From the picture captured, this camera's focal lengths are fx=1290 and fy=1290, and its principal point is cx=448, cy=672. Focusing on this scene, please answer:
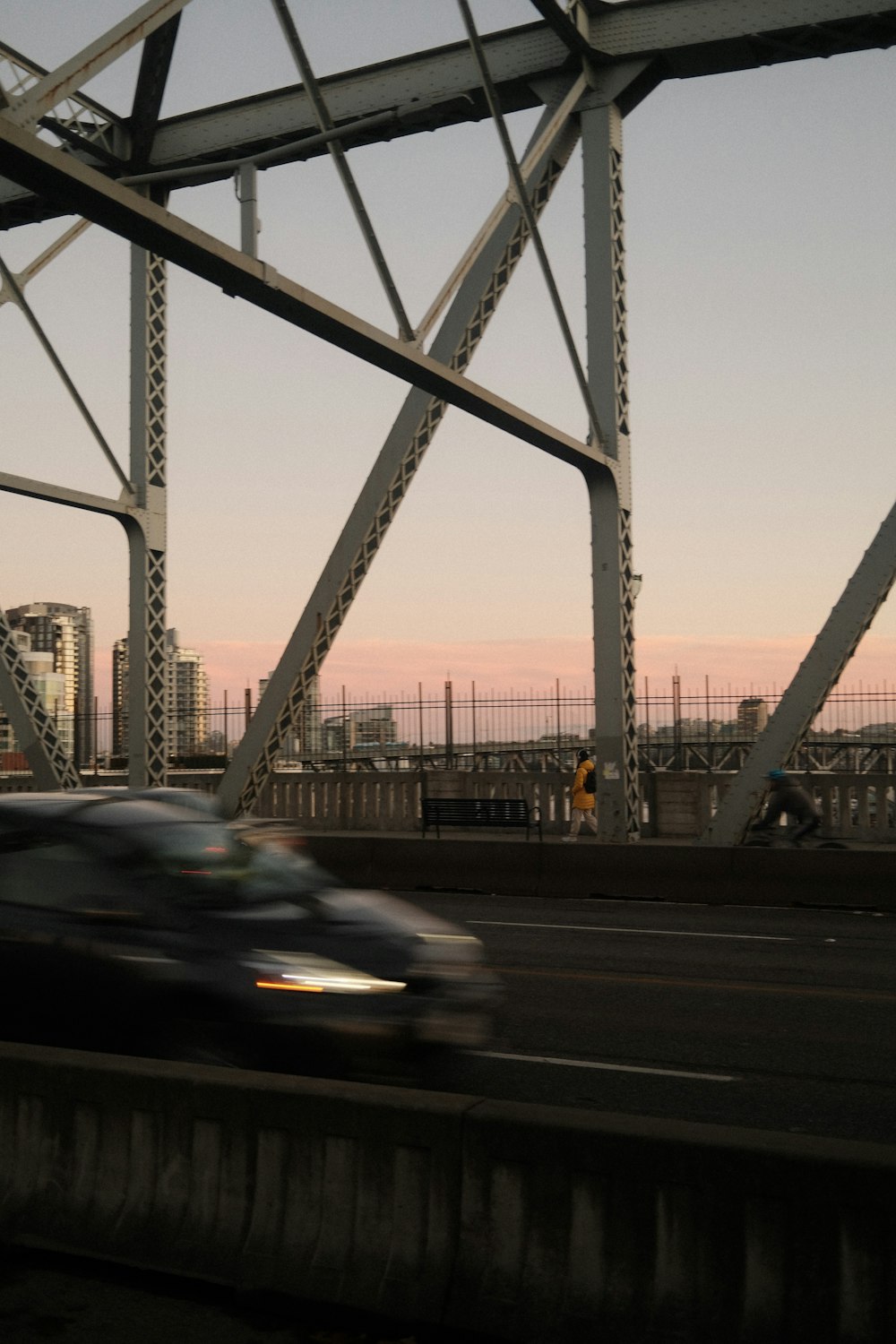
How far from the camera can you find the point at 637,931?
12969 mm

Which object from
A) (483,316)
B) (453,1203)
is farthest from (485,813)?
(453,1203)

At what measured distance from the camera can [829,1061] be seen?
7398mm

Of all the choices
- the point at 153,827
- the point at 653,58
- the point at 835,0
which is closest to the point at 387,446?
the point at 653,58

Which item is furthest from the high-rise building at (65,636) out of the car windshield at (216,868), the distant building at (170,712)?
the car windshield at (216,868)

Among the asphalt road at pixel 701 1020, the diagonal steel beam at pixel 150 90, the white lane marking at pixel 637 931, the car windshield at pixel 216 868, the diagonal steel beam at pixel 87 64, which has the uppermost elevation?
the diagonal steel beam at pixel 150 90

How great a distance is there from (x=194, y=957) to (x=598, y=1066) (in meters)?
2.64

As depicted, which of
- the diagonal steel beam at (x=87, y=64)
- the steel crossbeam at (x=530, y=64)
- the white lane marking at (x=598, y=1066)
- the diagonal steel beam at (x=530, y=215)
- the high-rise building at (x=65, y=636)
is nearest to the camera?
the white lane marking at (x=598, y=1066)

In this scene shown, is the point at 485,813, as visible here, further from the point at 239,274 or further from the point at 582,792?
the point at 239,274

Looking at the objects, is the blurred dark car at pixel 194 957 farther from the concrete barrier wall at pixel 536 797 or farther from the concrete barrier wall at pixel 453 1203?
the concrete barrier wall at pixel 536 797

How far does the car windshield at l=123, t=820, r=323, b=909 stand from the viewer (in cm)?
618

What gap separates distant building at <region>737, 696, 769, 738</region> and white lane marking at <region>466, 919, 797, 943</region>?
57.7 ft

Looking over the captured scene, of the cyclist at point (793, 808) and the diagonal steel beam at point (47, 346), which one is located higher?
the diagonal steel beam at point (47, 346)

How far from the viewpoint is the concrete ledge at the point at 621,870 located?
1466cm

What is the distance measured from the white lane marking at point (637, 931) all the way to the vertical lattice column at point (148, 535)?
21.3 ft
